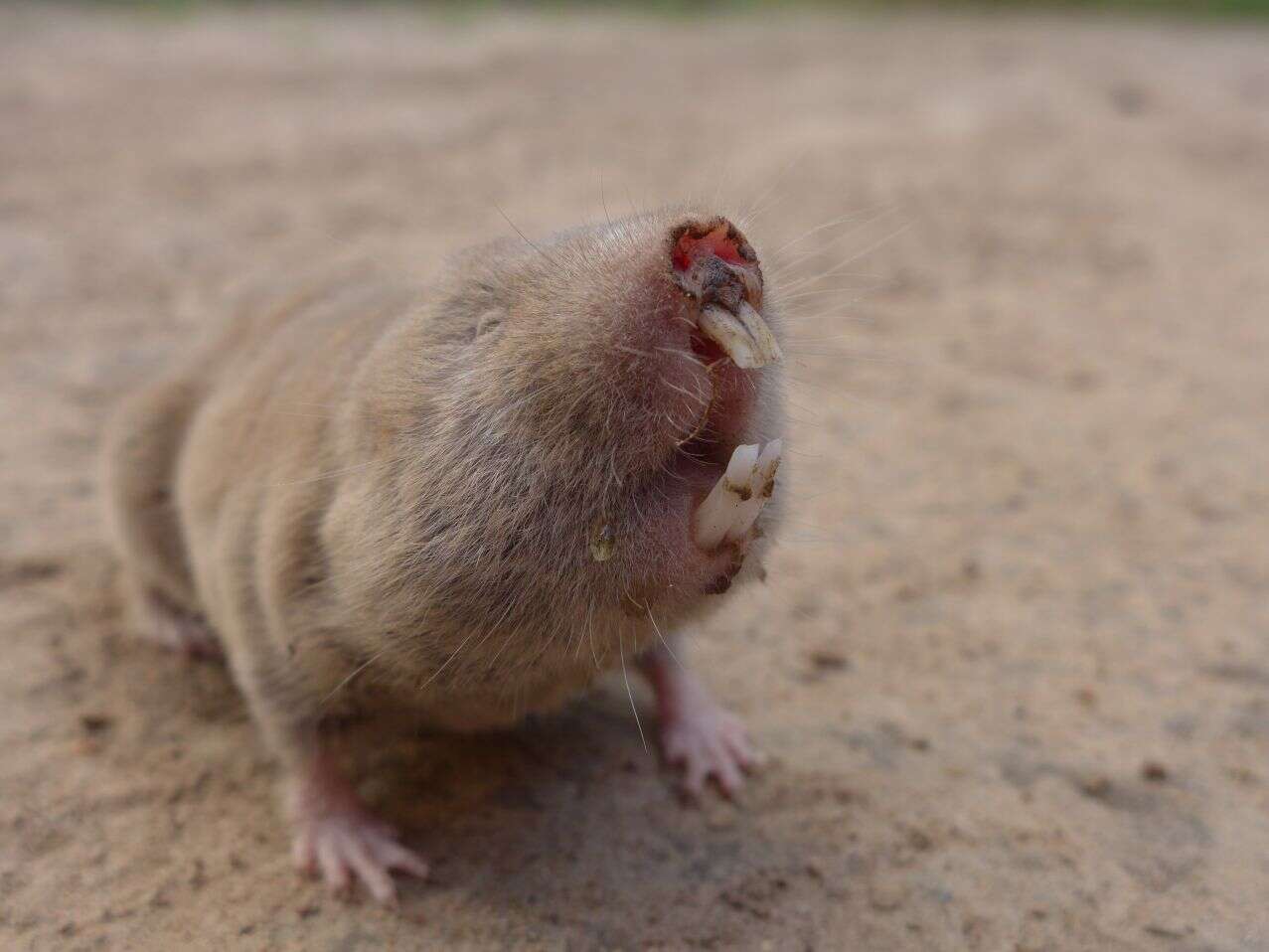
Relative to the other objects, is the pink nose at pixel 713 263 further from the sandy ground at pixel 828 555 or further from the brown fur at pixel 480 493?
the sandy ground at pixel 828 555

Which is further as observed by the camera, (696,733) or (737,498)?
(696,733)

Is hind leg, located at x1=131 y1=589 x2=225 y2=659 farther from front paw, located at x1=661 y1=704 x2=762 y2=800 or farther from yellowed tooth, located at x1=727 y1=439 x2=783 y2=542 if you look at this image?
yellowed tooth, located at x1=727 y1=439 x2=783 y2=542

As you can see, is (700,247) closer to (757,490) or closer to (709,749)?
(757,490)

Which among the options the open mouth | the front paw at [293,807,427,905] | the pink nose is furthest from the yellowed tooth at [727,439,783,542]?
the front paw at [293,807,427,905]

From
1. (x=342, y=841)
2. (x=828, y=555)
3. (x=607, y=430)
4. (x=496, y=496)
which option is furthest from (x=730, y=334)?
(x=828, y=555)

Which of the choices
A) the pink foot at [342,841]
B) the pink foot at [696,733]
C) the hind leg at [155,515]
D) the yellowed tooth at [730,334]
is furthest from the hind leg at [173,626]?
the yellowed tooth at [730,334]

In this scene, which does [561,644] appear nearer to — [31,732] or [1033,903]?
[1033,903]

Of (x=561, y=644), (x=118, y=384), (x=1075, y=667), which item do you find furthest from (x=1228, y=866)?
(x=118, y=384)
